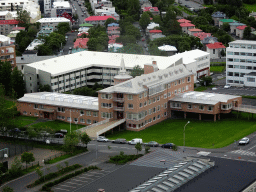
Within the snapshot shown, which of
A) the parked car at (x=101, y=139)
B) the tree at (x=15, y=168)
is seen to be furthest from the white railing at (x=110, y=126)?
the tree at (x=15, y=168)

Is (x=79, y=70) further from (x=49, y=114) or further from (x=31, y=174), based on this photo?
(x=31, y=174)

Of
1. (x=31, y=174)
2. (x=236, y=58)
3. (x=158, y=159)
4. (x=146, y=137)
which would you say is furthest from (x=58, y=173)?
(x=236, y=58)

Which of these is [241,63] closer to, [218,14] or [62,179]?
[62,179]

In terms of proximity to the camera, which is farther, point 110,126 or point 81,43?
point 81,43

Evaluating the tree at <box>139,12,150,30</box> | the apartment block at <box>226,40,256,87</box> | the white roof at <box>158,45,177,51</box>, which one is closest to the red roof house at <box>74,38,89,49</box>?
the white roof at <box>158,45,177,51</box>

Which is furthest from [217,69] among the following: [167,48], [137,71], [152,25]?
[152,25]

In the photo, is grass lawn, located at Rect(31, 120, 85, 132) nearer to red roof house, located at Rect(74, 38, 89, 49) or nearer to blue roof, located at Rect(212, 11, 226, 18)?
red roof house, located at Rect(74, 38, 89, 49)
